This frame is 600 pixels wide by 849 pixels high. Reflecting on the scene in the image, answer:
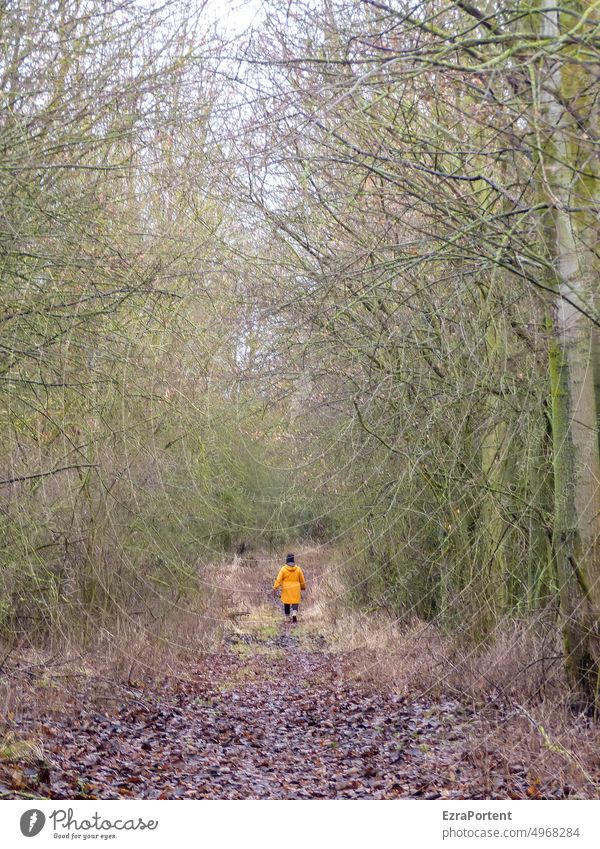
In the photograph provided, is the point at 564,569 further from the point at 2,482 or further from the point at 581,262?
the point at 2,482

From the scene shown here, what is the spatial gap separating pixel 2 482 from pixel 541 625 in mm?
4599

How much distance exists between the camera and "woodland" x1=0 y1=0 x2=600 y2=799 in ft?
20.0

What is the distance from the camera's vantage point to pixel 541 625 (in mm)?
8500

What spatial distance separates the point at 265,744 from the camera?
337 inches

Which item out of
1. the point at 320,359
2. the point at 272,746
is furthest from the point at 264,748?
the point at 320,359

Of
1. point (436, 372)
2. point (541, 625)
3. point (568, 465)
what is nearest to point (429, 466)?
point (436, 372)

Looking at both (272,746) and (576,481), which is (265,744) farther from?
(576,481)
